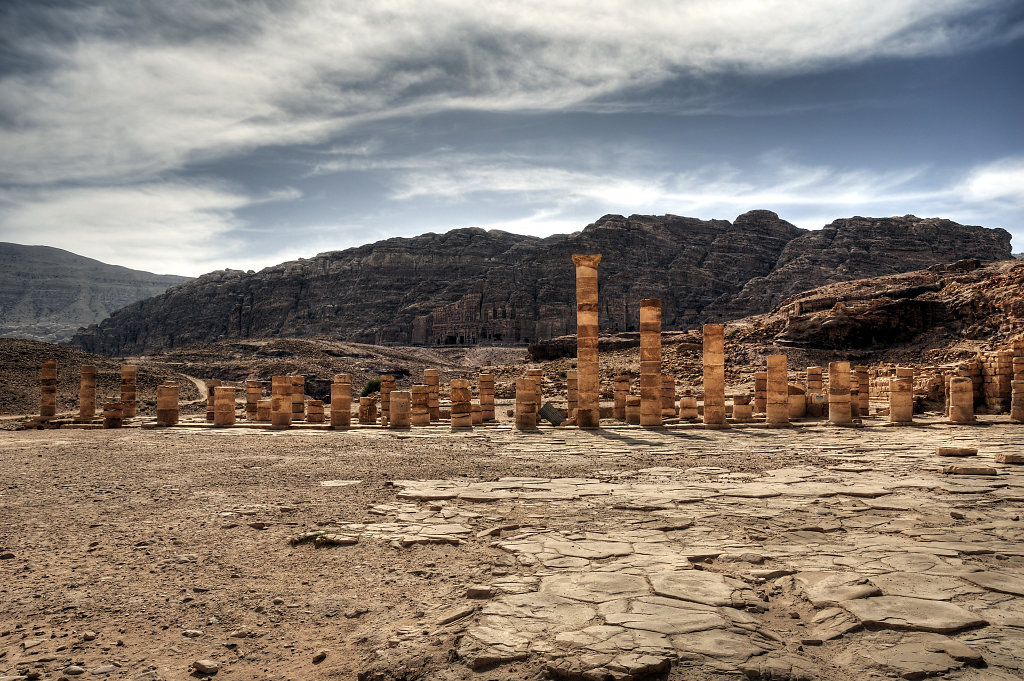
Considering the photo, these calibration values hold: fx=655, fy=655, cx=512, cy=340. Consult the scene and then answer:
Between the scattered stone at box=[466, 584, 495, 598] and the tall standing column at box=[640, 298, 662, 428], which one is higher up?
the tall standing column at box=[640, 298, 662, 428]

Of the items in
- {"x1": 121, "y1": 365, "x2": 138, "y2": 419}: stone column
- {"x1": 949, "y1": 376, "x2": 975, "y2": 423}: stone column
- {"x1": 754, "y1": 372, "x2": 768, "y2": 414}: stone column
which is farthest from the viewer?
{"x1": 121, "y1": 365, "x2": 138, "y2": 419}: stone column

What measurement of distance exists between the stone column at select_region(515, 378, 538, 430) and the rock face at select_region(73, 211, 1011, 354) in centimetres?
8004

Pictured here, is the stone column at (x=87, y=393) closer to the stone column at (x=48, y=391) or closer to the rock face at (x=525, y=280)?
the stone column at (x=48, y=391)

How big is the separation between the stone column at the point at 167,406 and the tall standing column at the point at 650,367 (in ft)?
46.2

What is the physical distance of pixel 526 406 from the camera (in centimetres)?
1788

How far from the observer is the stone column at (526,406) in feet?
58.5

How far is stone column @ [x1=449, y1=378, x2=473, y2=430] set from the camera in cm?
1825

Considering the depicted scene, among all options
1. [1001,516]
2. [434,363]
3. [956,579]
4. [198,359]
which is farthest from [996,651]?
[434,363]

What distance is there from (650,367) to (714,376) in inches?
71.6

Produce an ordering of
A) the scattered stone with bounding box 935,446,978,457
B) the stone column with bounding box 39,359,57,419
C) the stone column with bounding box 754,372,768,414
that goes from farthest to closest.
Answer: the stone column with bounding box 39,359,57,419 < the stone column with bounding box 754,372,768,414 < the scattered stone with bounding box 935,446,978,457

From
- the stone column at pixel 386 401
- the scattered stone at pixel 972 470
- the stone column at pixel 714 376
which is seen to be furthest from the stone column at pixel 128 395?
the scattered stone at pixel 972 470

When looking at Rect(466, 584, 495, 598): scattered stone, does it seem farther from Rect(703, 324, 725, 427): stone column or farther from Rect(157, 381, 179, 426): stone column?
Rect(157, 381, 179, 426): stone column

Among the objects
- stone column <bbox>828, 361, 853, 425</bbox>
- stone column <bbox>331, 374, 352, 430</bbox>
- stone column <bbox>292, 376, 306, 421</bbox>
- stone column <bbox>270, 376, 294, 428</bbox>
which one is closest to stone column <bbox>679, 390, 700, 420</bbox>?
stone column <bbox>828, 361, 853, 425</bbox>

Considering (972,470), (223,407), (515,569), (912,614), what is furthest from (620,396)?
(912,614)
